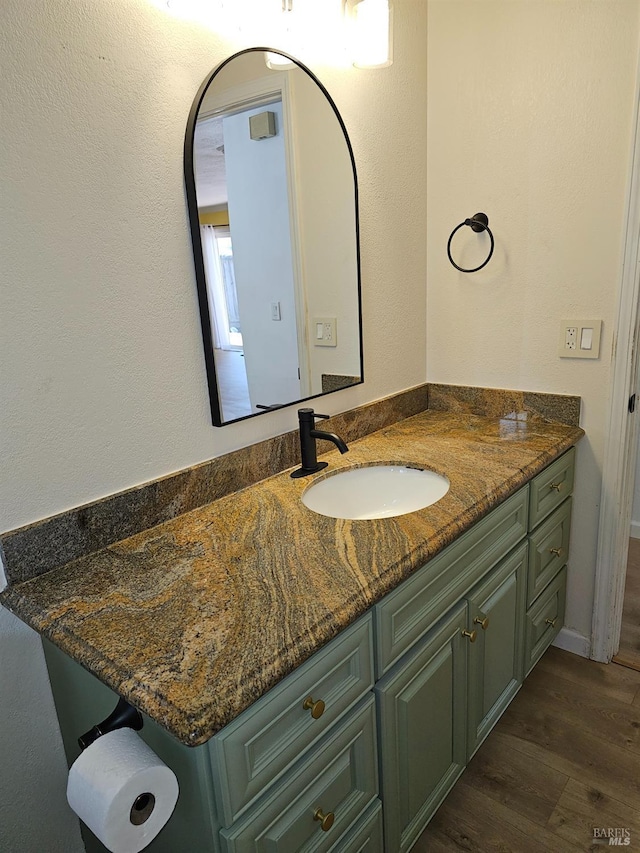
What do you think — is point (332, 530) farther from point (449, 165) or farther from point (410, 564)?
point (449, 165)

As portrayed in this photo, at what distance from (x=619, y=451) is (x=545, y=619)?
61 cm

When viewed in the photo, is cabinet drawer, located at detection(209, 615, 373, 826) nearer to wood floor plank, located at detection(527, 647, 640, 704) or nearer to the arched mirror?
the arched mirror

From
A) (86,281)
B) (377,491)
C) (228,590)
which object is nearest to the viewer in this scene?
(228,590)

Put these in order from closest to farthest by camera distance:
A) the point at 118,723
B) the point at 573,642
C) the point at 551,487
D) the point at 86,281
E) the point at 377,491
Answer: the point at 118,723 → the point at 86,281 → the point at 377,491 → the point at 551,487 → the point at 573,642

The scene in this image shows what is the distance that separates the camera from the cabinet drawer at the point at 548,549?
1.69 m

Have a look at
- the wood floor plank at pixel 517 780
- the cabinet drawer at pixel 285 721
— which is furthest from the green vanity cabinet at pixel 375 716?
the wood floor plank at pixel 517 780

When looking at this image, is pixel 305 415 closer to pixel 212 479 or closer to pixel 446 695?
pixel 212 479

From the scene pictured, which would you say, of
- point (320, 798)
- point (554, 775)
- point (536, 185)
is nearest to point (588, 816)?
point (554, 775)

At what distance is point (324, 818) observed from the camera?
0.96m

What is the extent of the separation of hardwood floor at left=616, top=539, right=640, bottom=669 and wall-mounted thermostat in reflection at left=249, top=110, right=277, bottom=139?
6.80ft

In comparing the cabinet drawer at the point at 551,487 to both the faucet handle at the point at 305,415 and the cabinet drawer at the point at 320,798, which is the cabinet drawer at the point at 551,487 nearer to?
the faucet handle at the point at 305,415

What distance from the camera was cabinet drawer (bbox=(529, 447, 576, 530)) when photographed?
162 centimetres

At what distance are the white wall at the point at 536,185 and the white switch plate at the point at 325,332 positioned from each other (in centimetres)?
57

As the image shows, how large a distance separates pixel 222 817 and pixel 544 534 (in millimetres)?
1270
